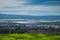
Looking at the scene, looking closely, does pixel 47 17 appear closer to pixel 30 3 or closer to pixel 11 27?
pixel 30 3

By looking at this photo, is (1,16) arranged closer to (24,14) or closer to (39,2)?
(24,14)

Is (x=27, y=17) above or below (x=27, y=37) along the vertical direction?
above

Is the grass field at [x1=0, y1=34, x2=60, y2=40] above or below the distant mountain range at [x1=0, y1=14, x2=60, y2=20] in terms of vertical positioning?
below

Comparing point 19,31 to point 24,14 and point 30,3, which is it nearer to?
point 24,14

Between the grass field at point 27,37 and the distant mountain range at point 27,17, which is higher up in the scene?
the distant mountain range at point 27,17

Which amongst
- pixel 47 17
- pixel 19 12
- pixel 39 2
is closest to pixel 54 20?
pixel 47 17

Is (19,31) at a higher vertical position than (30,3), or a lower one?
lower

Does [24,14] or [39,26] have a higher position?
[24,14]

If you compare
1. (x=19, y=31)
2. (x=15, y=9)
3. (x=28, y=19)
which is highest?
(x=15, y=9)

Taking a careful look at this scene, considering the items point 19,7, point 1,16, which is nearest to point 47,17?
point 19,7
